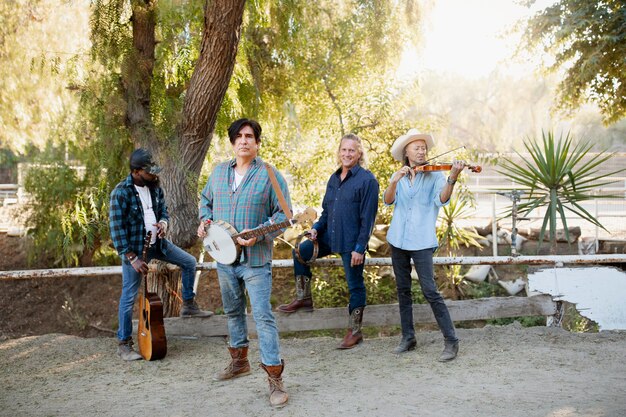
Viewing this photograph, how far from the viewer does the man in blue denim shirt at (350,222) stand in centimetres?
468

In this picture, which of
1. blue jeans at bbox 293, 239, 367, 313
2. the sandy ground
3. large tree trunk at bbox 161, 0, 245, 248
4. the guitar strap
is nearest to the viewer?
the sandy ground

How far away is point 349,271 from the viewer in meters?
4.80

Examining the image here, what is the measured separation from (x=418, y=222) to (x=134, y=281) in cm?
217

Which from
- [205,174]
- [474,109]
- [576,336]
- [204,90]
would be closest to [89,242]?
[205,174]

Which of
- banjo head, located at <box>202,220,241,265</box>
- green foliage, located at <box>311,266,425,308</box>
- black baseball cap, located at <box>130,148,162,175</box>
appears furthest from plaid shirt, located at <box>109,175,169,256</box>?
green foliage, located at <box>311,266,425,308</box>

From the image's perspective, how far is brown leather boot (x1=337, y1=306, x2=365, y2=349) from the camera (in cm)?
490

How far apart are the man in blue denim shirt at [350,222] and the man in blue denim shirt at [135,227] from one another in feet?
3.62

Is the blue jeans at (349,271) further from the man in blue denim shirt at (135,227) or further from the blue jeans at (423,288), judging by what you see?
the man in blue denim shirt at (135,227)

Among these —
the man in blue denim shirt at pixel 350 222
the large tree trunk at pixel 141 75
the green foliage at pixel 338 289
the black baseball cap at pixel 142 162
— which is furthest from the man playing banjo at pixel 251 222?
the green foliage at pixel 338 289

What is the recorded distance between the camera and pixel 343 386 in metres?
4.07

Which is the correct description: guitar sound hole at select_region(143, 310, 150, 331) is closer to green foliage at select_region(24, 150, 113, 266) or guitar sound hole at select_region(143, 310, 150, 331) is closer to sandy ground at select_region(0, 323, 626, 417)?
sandy ground at select_region(0, 323, 626, 417)

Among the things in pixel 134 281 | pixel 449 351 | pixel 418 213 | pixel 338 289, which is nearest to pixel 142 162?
pixel 134 281

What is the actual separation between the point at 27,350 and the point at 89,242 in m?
4.67

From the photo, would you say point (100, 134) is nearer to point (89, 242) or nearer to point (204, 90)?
point (204, 90)
